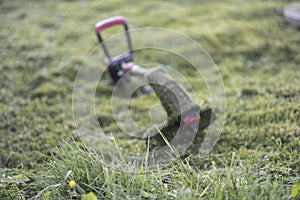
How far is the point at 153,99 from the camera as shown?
400 centimetres

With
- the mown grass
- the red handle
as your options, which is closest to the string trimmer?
the mown grass

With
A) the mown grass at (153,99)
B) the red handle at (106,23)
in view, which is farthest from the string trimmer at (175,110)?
the red handle at (106,23)

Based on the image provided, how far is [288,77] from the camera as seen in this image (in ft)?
13.0

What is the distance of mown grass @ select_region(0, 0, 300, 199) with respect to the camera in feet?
7.17

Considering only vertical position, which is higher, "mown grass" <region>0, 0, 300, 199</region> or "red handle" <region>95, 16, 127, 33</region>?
"red handle" <region>95, 16, 127, 33</region>

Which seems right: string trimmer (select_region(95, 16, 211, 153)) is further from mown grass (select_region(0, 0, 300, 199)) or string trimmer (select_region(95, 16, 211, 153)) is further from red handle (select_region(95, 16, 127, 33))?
red handle (select_region(95, 16, 127, 33))

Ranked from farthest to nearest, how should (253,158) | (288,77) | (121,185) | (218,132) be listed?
(288,77)
(218,132)
(253,158)
(121,185)

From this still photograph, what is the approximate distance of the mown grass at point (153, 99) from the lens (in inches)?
86.0

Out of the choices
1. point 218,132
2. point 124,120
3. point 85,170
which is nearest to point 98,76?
point 124,120

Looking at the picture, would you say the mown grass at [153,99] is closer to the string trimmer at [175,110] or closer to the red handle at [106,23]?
the string trimmer at [175,110]

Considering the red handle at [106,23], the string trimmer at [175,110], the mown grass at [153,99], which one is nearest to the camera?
the mown grass at [153,99]

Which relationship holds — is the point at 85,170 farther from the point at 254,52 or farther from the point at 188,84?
the point at 254,52

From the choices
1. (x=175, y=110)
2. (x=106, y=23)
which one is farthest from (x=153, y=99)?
(x=106, y=23)

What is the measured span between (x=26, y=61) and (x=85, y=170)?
3349 mm
